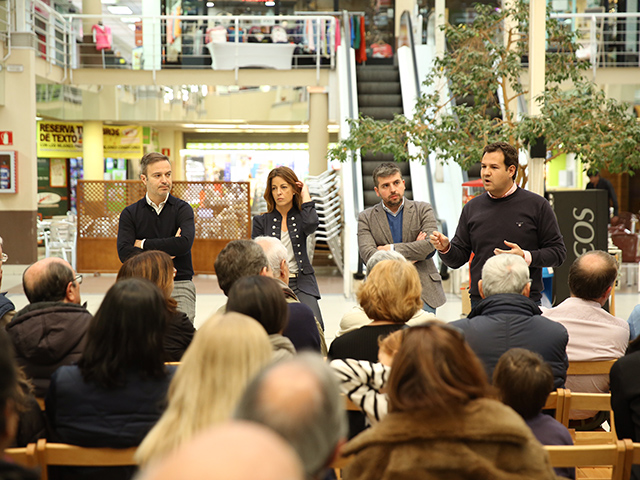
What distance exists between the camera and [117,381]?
218 cm

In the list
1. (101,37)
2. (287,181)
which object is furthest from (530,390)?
(101,37)

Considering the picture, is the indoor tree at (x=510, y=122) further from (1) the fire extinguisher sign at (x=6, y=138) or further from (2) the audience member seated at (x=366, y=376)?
(1) the fire extinguisher sign at (x=6, y=138)

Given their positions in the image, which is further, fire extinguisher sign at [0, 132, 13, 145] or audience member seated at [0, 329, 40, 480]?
fire extinguisher sign at [0, 132, 13, 145]

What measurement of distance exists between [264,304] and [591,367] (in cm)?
163

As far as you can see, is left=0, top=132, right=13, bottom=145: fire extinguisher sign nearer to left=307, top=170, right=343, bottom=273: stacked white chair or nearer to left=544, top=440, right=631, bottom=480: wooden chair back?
left=307, top=170, right=343, bottom=273: stacked white chair

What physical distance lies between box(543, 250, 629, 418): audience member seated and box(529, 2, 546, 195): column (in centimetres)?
338

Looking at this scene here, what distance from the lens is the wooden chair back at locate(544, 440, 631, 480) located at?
206 cm

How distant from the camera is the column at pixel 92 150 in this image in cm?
1570

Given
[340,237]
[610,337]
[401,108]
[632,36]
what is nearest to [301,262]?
[610,337]

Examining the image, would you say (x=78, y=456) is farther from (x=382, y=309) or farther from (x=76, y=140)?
(x=76, y=140)

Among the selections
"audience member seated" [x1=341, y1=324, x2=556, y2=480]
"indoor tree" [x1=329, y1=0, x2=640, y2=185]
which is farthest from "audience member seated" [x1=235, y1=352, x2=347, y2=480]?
"indoor tree" [x1=329, y1=0, x2=640, y2=185]

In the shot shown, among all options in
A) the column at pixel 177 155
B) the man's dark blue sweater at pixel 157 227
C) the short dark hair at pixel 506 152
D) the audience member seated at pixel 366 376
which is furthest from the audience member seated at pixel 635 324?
the column at pixel 177 155

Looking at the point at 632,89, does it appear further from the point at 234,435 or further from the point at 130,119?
the point at 234,435

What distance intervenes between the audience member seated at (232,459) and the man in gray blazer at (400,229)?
11.7 ft
